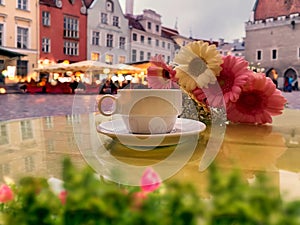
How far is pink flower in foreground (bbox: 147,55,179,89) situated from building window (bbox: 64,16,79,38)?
12.8 meters

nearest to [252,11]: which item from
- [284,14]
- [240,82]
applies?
[284,14]

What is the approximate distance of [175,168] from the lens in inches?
16.2

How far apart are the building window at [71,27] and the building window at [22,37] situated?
1638 mm

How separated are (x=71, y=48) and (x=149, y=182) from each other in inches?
534

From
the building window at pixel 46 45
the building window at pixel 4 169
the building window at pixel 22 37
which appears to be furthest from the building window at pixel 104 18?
the building window at pixel 4 169

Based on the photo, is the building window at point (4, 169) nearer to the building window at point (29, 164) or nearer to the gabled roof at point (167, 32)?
the building window at point (29, 164)

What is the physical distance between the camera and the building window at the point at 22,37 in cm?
1144

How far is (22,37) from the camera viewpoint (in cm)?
1157

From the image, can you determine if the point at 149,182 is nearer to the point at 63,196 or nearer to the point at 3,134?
the point at 63,196

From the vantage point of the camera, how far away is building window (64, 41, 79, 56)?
12953 millimetres

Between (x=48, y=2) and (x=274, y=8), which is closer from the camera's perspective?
(x=48, y=2)

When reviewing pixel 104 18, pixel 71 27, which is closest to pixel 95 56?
pixel 71 27

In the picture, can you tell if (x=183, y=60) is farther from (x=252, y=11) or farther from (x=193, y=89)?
(x=252, y=11)

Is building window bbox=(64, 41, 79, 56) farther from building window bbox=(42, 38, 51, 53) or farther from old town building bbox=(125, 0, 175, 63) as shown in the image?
old town building bbox=(125, 0, 175, 63)
